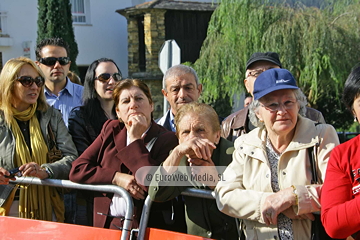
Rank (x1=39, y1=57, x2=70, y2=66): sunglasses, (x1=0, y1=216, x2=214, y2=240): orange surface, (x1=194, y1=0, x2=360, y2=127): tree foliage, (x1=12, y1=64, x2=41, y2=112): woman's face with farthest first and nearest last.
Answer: (x1=194, y1=0, x2=360, y2=127): tree foliage
(x1=39, y1=57, x2=70, y2=66): sunglasses
(x1=12, y1=64, x2=41, y2=112): woman's face
(x1=0, y1=216, x2=214, y2=240): orange surface

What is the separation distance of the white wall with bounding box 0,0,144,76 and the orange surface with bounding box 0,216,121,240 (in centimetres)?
1761

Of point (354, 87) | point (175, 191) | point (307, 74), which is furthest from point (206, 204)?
point (307, 74)

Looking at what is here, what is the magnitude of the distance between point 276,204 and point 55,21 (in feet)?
60.1

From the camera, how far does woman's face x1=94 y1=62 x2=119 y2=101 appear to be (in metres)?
4.67

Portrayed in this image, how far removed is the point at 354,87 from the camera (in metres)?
2.58

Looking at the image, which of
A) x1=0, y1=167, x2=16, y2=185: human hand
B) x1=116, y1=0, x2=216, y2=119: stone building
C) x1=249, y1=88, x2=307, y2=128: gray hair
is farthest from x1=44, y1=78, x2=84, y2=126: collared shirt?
x1=116, y1=0, x2=216, y2=119: stone building

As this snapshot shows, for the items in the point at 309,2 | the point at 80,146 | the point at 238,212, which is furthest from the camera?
the point at 309,2

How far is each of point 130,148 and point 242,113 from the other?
1.44m

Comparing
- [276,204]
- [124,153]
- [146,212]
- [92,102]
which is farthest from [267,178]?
[92,102]

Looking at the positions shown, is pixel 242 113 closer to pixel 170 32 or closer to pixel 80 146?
pixel 80 146

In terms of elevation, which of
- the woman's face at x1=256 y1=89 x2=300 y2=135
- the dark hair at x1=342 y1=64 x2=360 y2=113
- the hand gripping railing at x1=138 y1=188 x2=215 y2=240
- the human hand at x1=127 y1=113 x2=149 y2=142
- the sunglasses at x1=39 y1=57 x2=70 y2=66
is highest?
the sunglasses at x1=39 y1=57 x2=70 y2=66

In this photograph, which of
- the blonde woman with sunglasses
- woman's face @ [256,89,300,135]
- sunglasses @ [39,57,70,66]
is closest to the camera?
woman's face @ [256,89,300,135]

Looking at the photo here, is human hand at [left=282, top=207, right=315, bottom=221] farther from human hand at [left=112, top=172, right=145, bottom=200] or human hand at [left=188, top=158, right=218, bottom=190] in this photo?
human hand at [left=112, top=172, right=145, bottom=200]

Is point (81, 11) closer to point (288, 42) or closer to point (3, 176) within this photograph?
point (288, 42)
